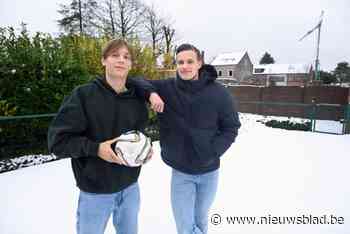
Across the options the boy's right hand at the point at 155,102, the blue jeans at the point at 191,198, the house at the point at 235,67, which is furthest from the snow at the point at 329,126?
the house at the point at 235,67

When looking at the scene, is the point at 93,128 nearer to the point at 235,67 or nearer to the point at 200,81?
the point at 200,81

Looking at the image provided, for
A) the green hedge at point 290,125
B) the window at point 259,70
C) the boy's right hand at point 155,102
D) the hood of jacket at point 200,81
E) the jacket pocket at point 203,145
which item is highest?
the window at point 259,70

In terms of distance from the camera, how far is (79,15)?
20844 millimetres

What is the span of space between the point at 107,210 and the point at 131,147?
47 centimetres

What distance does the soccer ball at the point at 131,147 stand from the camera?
135cm

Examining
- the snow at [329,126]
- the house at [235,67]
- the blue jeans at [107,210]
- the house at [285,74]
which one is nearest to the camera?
the blue jeans at [107,210]

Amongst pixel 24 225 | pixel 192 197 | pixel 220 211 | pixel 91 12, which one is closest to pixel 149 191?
pixel 220 211

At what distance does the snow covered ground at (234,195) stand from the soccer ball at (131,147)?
1.58 meters

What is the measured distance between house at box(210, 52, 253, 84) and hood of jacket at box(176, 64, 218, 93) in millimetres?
42232

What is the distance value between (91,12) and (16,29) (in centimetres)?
1634

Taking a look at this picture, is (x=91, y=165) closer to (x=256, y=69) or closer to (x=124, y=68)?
(x=124, y=68)

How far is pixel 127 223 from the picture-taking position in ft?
5.52

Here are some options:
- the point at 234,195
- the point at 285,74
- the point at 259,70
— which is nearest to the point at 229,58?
the point at 259,70

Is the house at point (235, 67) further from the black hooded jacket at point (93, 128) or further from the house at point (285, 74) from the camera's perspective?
the black hooded jacket at point (93, 128)
